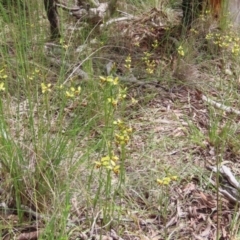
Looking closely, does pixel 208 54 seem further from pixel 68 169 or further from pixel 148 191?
pixel 68 169

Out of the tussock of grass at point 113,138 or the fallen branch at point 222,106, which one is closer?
the tussock of grass at point 113,138

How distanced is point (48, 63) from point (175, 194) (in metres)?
1.15

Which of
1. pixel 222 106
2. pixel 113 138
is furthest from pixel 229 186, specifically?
pixel 222 106

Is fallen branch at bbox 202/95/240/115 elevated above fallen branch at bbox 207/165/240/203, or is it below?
above

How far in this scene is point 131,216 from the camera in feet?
5.20

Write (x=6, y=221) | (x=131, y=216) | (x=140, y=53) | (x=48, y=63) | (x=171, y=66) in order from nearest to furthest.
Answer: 1. (x=6, y=221)
2. (x=131, y=216)
3. (x=48, y=63)
4. (x=171, y=66)
5. (x=140, y=53)

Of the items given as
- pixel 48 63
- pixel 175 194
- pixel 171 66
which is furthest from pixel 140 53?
pixel 175 194

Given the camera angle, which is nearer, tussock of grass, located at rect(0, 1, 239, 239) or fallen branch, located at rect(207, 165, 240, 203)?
tussock of grass, located at rect(0, 1, 239, 239)

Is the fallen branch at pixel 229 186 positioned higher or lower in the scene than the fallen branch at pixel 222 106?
lower

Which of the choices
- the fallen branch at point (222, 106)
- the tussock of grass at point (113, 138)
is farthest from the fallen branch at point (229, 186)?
the fallen branch at point (222, 106)

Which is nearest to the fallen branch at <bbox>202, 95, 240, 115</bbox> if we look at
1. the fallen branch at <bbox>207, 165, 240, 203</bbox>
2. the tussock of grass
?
the tussock of grass

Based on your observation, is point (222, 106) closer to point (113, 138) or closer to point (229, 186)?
point (229, 186)

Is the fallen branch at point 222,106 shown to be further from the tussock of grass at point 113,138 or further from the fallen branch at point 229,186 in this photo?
the fallen branch at point 229,186

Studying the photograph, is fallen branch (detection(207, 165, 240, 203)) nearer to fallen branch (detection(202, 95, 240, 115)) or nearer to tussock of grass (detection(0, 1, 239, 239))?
tussock of grass (detection(0, 1, 239, 239))
